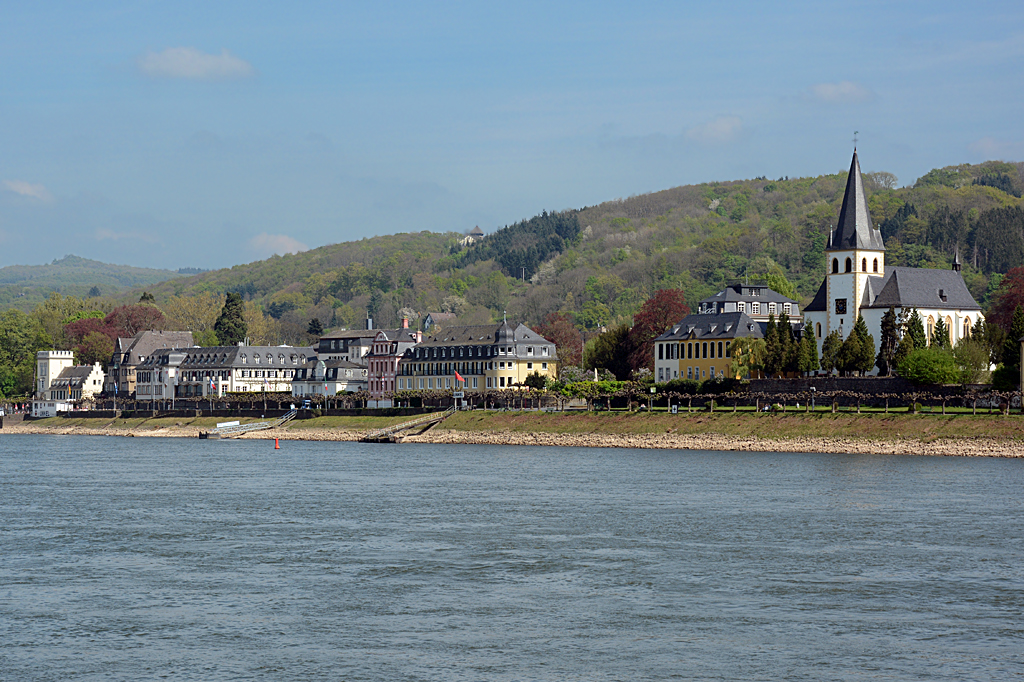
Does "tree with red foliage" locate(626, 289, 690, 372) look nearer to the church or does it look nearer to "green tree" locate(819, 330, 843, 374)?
the church

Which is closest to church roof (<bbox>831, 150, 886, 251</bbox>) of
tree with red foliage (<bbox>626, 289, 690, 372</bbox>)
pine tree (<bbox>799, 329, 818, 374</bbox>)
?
pine tree (<bbox>799, 329, 818, 374</bbox>)

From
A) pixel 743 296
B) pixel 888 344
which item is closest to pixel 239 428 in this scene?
pixel 743 296

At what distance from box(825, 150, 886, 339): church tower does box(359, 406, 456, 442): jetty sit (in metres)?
33.8

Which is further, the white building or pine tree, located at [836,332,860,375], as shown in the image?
the white building

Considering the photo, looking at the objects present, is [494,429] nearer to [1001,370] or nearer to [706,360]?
[706,360]

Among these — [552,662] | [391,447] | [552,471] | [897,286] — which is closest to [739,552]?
[552,662]

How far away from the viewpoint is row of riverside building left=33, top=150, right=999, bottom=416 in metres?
98.6

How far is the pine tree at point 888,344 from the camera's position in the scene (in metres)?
90.9

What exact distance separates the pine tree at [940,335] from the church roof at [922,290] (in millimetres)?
1923

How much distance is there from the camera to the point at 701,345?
106312mm

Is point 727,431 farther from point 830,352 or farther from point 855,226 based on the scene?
point 855,226

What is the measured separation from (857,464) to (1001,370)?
2075 cm

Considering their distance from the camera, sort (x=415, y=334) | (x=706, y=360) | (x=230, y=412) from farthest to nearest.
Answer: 1. (x=415, y=334)
2. (x=230, y=412)
3. (x=706, y=360)

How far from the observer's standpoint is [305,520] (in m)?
44.3
